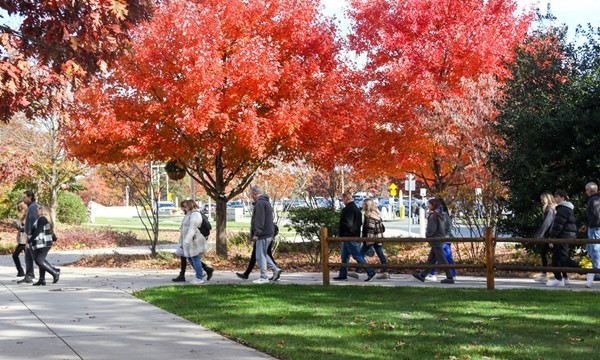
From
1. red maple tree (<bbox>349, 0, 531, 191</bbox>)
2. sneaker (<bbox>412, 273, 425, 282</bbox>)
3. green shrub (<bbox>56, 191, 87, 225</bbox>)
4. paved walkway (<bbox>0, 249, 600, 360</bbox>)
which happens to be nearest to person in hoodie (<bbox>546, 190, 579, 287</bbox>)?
paved walkway (<bbox>0, 249, 600, 360</bbox>)

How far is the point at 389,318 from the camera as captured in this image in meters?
10.0

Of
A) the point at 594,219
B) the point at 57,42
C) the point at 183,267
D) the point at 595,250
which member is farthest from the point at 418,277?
the point at 57,42

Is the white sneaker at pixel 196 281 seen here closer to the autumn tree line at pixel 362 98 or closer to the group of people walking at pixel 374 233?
the group of people walking at pixel 374 233

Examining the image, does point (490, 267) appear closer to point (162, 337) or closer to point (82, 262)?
point (162, 337)

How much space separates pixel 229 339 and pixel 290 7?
12.4 meters

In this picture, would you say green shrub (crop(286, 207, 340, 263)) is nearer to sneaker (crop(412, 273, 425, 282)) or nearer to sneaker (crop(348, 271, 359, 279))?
sneaker (crop(348, 271, 359, 279))

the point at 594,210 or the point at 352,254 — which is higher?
the point at 594,210

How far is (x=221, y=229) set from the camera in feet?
70.8

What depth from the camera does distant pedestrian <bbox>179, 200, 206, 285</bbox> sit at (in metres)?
15.2

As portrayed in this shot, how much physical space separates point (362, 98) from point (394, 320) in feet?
39.1

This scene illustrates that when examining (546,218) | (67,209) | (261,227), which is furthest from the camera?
(67,209)

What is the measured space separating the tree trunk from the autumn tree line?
4cm

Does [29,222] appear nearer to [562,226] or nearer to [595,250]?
[562,226]

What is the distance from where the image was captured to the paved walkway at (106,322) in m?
8.02
